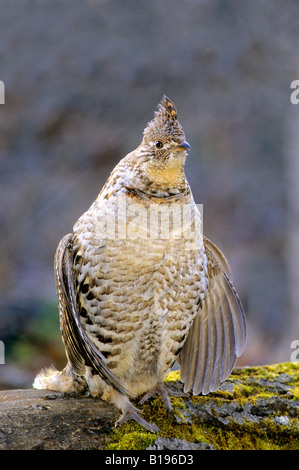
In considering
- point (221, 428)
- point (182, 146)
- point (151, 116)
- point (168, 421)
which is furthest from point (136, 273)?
point (151, 116)

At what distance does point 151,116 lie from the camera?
681cm

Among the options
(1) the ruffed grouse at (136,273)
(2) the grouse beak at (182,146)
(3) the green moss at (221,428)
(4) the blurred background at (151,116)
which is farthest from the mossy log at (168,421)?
(4) the blurred background at (151,116)

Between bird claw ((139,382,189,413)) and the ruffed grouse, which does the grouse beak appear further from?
bird claw ((139,382,189,413))

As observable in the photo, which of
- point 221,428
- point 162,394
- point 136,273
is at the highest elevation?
point 136,273

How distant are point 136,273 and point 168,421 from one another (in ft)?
2.75

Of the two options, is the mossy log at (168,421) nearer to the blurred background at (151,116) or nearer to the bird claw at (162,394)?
the bird claw at (162,394)

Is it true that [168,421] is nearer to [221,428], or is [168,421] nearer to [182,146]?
[221,428]

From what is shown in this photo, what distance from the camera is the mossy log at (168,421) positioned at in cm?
278

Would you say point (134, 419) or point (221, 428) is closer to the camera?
point (134, 419)

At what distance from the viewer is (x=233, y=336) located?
136 inches

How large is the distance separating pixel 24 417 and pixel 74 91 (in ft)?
16.0

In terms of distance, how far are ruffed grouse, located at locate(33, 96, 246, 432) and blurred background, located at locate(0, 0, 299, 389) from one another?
3.30 metres

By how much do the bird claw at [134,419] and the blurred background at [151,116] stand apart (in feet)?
11.3

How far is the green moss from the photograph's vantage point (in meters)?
2.87
